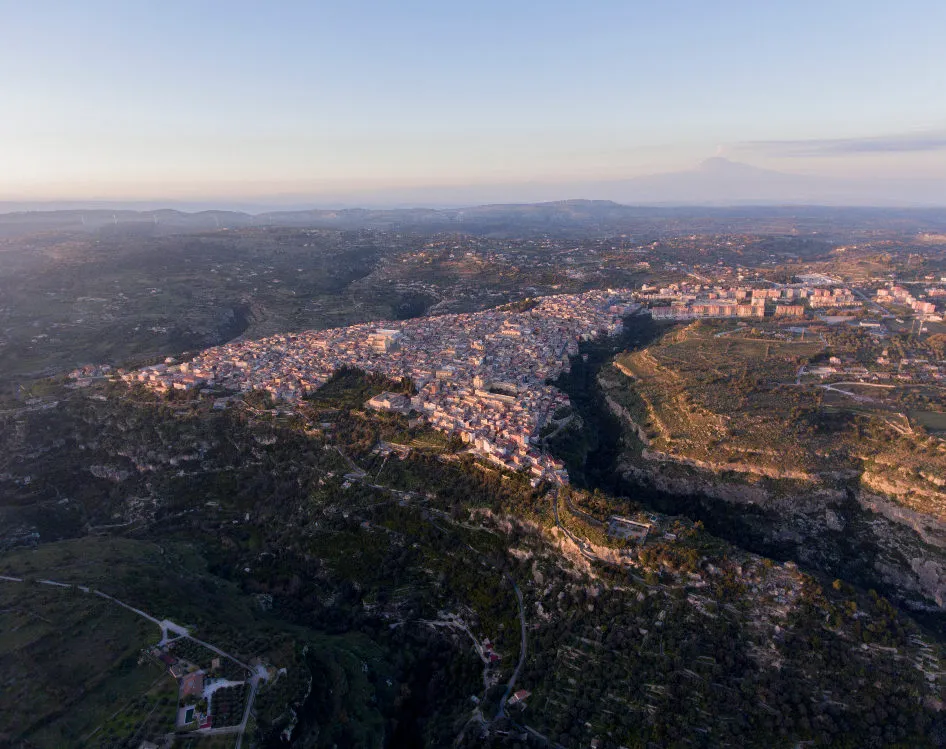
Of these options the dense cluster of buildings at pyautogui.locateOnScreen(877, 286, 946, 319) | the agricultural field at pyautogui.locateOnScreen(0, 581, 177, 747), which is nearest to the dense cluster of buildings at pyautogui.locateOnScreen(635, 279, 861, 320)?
the dense cluster of buildings at pyautogui.locateOnScreen(877, 286, 946, 319)

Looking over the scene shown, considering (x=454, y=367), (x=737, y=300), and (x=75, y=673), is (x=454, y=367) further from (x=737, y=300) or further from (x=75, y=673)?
(x=737, y=300)

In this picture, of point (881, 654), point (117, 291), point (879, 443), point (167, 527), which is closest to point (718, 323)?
point (879, 443)

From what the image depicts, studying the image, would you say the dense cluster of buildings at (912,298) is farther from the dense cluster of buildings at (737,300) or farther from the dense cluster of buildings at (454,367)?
the dense cluster of buildings at (454,367)

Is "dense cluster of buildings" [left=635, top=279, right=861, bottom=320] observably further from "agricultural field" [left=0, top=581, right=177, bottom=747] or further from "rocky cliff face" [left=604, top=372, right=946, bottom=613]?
"agricultural field" [left=0, top=581, right=177, bottom=747]

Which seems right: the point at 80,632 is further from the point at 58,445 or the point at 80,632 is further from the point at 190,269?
the point at 190,269

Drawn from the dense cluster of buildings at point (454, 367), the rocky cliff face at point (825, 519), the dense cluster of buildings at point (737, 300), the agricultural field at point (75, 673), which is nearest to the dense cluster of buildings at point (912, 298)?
the dense cluster of buildings at point (737, 300)

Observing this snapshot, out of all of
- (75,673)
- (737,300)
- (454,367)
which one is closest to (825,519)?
(454,367)
